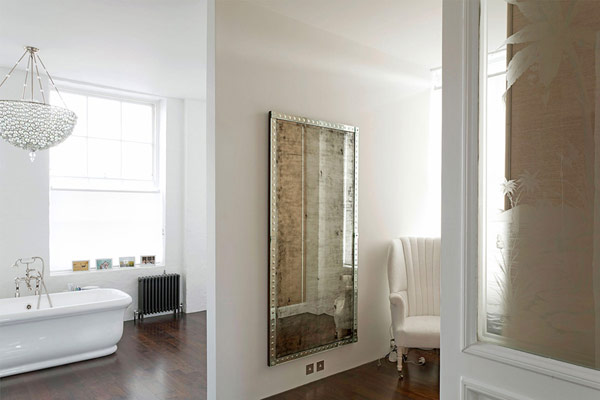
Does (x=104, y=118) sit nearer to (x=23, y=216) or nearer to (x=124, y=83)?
(x=124, y=83)

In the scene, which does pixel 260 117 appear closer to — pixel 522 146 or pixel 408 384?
pixel 522 146

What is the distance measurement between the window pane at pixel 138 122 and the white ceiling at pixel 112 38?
70cm

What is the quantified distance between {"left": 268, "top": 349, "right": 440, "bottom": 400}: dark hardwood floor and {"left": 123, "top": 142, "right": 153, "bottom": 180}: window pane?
12.8 feet

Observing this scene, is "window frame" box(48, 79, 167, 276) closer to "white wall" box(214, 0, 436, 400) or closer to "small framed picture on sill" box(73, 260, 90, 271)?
"small framed picture on sill" box(73, 260, 90, 271)

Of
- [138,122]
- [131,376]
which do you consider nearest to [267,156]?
[131,376]

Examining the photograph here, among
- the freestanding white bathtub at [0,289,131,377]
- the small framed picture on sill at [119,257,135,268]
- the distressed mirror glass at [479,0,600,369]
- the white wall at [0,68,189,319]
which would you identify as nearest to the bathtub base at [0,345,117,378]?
the freestanding white bathtub at [0,289,131,377]

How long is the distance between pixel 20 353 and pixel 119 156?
2.79m

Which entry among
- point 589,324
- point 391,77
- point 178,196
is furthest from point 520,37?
point 178,196

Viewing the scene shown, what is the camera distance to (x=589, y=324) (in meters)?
1.28

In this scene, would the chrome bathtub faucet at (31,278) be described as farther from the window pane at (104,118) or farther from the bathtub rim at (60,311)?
the window pane at (104,118)

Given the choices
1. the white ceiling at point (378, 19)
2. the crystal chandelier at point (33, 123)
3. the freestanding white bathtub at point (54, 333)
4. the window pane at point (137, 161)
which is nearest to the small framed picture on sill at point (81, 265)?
the freestanding white bathtub at point (54, 333)

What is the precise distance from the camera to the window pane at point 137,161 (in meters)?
5.90

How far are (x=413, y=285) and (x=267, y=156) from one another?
6.37ft

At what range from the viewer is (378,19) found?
3428 mm
